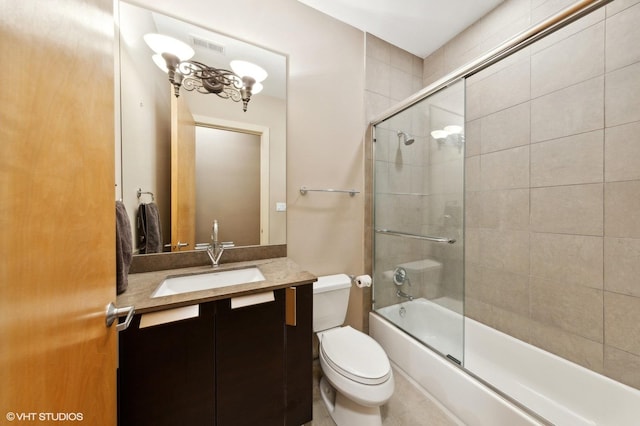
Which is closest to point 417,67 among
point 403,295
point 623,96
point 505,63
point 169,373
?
point 505,63

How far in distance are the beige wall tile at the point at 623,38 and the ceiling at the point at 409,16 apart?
720mm

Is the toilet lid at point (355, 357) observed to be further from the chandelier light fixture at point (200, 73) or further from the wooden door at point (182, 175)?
the chandelier light fixture at point (200, 73)

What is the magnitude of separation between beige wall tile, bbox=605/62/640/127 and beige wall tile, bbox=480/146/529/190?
369 millimetres

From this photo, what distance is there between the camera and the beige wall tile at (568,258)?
4.13 feet

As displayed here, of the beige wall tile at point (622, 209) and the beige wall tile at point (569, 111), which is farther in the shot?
the beige wall tile at point (569, 111)

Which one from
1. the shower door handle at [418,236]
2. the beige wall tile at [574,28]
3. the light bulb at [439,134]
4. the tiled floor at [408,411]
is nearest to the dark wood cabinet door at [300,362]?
the tiled floor at [408,411]

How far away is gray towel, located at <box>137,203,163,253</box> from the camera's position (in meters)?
1.25

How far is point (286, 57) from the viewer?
1590mm

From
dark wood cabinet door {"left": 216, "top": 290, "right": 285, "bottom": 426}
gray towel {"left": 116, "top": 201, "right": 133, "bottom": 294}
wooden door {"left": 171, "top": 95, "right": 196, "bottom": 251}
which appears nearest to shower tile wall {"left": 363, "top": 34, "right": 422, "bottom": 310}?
dark wood cabinet door {"left": 216, "top": 290, "right": 285, "bottom": 426}

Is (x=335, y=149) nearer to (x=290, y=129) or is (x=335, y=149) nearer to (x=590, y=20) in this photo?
(x=290, y=129)

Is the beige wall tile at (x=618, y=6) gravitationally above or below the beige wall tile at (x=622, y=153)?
above

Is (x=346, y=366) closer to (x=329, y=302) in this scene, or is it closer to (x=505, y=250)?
(x=329, y=302)

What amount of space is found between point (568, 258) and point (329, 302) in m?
1.47

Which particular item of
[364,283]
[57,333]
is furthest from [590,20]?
[57,333]
